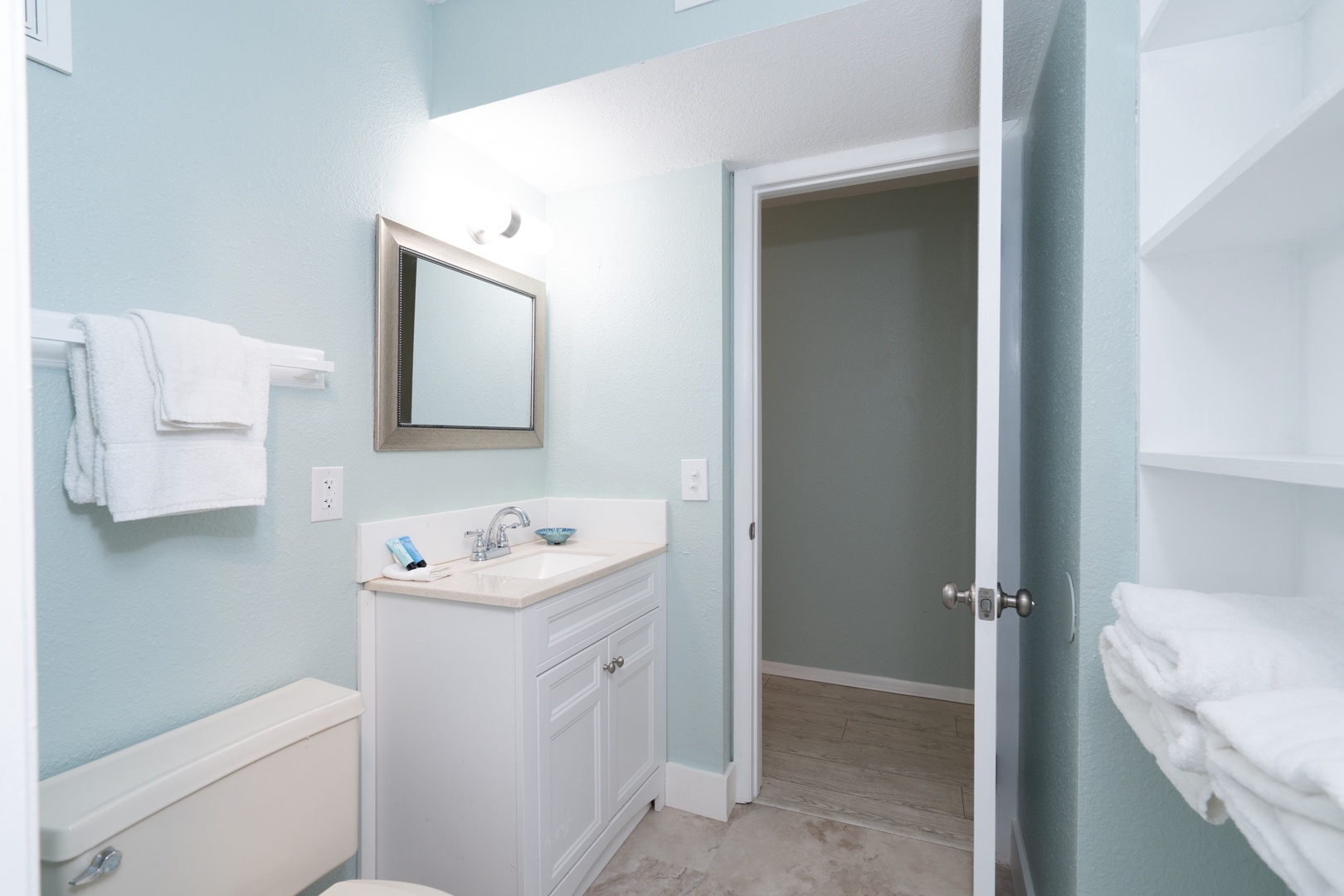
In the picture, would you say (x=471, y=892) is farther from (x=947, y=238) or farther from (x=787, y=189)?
(x=947, y=238)

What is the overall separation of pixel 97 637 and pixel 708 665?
1.48 meters

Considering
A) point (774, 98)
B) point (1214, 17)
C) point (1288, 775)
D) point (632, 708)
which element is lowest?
point (632, 708)

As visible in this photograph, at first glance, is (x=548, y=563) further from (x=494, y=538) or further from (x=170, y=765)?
(x=170, y=765)

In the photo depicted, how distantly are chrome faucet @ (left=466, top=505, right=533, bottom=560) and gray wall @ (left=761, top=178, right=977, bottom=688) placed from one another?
1.53 m

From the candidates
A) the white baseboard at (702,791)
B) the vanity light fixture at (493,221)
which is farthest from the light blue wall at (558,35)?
the white baseboard at (702,791)

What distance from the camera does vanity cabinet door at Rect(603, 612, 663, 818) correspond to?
171 centimetres

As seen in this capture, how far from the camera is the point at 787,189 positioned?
6.70ft

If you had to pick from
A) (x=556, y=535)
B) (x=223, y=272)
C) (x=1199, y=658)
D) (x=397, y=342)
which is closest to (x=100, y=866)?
(x=223, y=272)

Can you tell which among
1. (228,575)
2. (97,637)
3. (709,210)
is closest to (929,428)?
(709,210)

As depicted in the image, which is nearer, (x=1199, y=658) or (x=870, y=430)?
(x=1199, y=658)

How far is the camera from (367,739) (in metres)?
1.49

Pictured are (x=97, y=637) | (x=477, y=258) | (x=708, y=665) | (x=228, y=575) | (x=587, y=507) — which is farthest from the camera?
(x=587, y=507)

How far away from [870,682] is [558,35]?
284 cm

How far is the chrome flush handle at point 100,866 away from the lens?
32.7 inches
